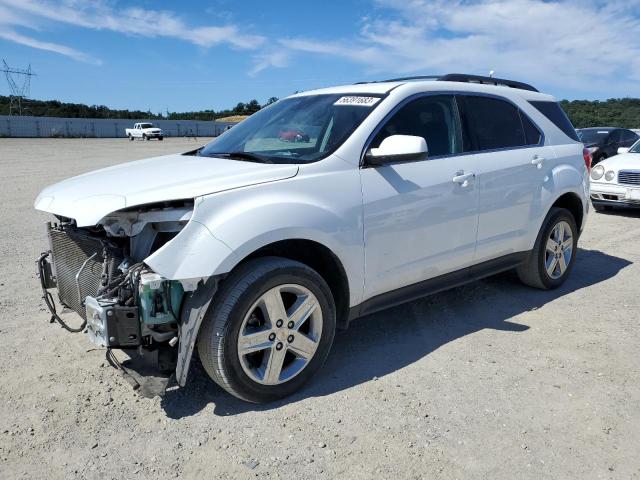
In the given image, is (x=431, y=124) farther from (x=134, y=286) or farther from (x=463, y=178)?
(x=134, y=286)

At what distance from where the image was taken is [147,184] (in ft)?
10.2

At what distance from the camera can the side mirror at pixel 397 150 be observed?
11.2ft

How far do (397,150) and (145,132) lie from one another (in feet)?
172

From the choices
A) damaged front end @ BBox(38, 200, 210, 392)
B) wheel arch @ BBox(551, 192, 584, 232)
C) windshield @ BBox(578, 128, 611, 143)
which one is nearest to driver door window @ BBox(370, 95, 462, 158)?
damaged front end @ BBox(38, 200, 210, 392)

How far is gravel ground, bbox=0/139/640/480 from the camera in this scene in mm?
2684

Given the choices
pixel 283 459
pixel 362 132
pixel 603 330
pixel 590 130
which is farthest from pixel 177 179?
pixel 590 130

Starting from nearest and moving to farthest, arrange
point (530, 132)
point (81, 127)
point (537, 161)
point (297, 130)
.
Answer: point (297, 130)
point (537, 161)
point (530, 132)
point (81, 127)

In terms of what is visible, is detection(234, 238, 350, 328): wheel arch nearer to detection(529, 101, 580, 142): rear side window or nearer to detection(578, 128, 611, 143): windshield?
detection(529, 101, 580, 142): rear side window

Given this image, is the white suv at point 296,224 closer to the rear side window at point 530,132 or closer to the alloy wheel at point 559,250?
the rear side window at point 530,132

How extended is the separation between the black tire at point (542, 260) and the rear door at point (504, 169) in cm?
17

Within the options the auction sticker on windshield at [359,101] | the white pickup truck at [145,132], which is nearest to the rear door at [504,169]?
the auction sticker on windshield at [359,101]

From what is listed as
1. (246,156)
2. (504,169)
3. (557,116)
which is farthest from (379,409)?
(557,116)

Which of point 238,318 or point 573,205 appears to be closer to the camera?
point 238,318

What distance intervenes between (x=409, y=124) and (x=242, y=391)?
216 centimetres
